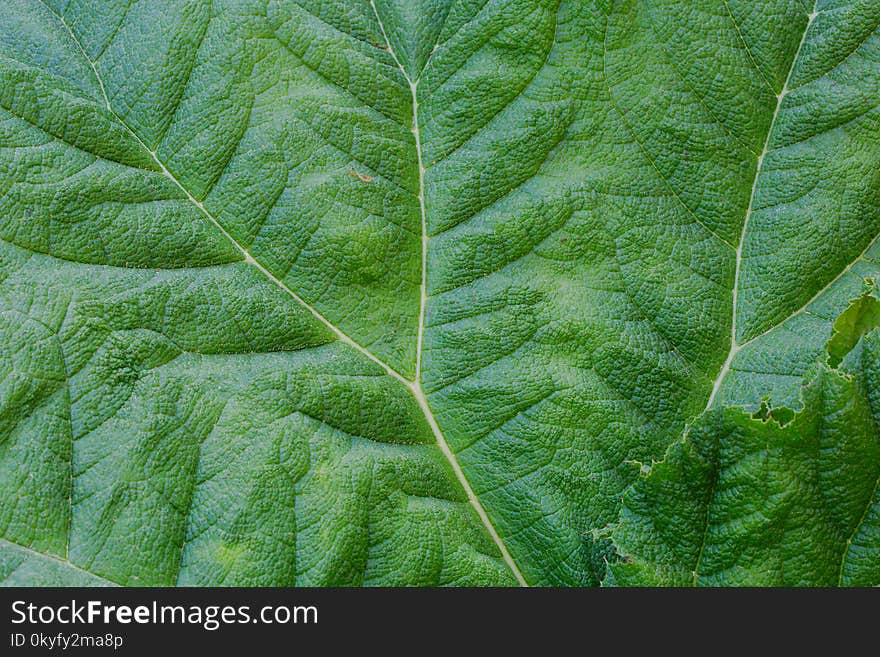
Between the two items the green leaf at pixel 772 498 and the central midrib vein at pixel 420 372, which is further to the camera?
the central midrib vein at pixel 420 372

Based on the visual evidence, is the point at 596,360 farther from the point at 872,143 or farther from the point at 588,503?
the point at 872,143

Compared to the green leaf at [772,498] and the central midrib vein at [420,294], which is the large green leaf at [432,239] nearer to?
the central midrib vein at [420,294]

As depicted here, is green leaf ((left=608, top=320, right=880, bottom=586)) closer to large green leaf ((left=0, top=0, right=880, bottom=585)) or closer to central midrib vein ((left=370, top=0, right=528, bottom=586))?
large green leaf ((left=0, top=0, right=880, bottom=585))

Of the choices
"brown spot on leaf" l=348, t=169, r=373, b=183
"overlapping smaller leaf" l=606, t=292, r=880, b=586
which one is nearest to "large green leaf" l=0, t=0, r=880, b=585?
"brown spot on leaf" l=348, t=169, r=373, b=183

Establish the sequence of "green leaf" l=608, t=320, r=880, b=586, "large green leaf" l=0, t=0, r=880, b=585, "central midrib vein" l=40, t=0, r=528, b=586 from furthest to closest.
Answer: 1. "central midrib vein" l=40, t=0, r=528, b=586
2. "large green leaf" l=0, t=0, r=880, b=585
3. "green leaf" l=608, t=320, r=880, b=586

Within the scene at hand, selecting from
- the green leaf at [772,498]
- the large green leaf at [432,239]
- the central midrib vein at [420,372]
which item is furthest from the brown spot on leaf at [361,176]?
the green leaf at [772,498]

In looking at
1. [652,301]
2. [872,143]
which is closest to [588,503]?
[652,301]
